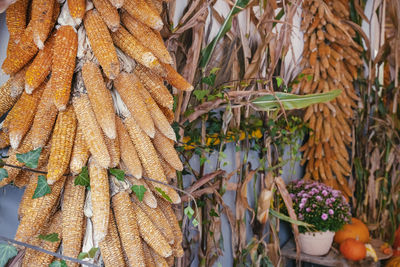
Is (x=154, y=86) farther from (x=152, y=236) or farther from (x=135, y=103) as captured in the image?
(x=152, y=236)

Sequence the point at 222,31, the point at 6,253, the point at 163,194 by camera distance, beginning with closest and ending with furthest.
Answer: the point at 6,253 → the point at 163,194 → the point at 222,31

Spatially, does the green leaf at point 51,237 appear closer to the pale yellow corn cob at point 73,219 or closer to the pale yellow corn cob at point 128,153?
the pale yellow corn cob at point 73,219

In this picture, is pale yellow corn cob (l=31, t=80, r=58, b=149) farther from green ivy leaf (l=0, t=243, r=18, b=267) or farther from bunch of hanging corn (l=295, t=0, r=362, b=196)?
bunch of hanging corn (l=295, t=0, r=362, b=196)

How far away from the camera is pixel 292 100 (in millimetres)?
1096

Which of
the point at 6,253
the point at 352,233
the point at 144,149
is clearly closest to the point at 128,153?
the point at 144,149

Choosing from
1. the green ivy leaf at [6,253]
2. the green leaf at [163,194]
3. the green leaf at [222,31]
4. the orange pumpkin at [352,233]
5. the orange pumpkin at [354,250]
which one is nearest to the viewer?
the green ivy leaf at [6,253]

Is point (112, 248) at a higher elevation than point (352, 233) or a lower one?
higher

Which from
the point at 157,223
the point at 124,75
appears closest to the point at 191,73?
the point at 124,75

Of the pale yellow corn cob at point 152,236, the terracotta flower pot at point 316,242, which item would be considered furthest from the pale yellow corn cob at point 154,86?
the terracotta flower pot at point 316,242

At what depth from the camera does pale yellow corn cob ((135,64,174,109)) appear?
647mm

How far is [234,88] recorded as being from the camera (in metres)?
1.27

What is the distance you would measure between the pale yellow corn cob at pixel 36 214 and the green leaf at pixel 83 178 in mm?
48

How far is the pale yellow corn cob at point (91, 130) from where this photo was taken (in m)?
0.54

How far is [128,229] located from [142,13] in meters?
0.39
